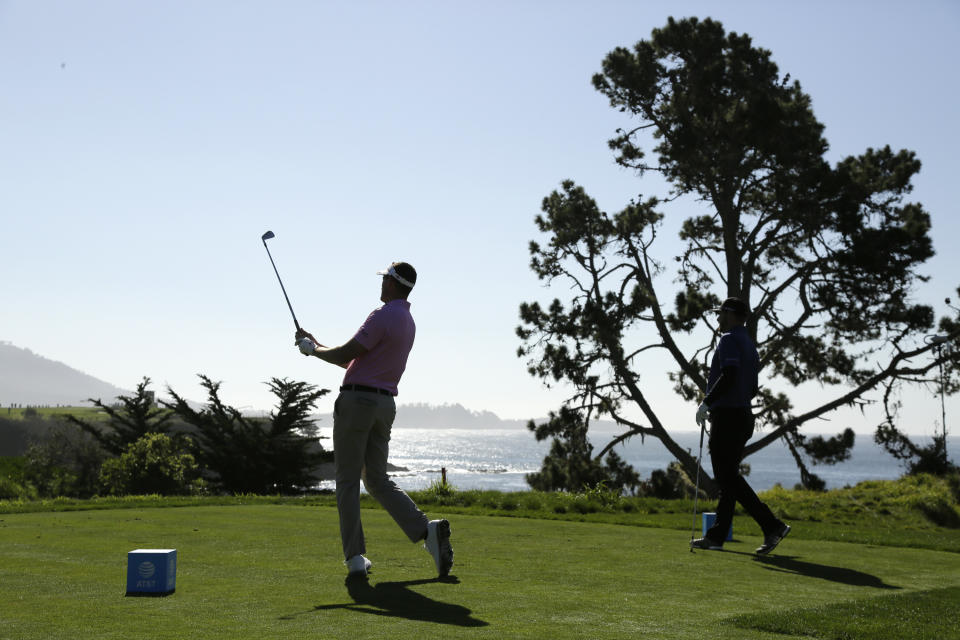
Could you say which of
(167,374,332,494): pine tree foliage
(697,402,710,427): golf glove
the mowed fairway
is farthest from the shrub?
(697,402,710,427): golf glove

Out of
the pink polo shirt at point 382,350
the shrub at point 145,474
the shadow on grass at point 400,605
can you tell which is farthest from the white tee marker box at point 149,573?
the shrub at point 145,474

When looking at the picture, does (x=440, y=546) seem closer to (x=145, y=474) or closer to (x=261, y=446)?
(x=145, y=474)

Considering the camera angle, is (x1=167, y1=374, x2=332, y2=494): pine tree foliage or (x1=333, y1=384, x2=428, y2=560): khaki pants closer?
(x1=333, y1=384, x2=428, y2=560): khaki pants

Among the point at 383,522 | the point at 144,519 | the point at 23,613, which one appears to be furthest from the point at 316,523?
the point at 23,613

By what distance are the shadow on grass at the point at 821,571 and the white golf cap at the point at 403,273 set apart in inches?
134

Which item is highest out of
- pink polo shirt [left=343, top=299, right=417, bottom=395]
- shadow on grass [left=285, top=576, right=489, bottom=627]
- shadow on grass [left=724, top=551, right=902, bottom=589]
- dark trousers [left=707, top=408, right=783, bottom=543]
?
pink polo shirt [left=343, top=299, right=417, bottom=395]

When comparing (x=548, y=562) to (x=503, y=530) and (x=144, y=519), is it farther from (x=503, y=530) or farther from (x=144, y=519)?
(x=144, y=519)

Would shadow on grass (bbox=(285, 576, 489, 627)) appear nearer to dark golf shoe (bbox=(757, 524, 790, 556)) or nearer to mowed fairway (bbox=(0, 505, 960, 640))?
mowed fairway (bbox=(0, 505, 960, 640))

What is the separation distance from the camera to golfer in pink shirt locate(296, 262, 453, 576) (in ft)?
21.0

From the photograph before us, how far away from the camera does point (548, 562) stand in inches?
265

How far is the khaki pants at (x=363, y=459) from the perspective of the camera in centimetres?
637

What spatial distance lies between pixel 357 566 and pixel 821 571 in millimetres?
3430

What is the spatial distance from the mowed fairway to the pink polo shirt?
51.4 inches

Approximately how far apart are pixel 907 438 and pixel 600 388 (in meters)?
8.63
